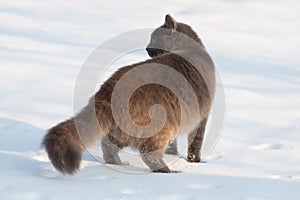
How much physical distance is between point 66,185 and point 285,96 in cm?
370

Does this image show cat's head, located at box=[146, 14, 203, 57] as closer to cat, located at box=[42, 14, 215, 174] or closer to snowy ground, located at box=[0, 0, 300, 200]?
cat, located at box=[42, 14, 215, 174]

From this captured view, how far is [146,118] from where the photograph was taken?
4.04 metres

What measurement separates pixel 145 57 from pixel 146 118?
4127mm

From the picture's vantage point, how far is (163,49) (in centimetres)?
519

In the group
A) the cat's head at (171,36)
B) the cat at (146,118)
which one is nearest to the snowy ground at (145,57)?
the cat at (146,118)

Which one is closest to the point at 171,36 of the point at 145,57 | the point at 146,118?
the point at 146,118

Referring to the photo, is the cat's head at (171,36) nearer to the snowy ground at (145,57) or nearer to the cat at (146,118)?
the cat at (146,118)

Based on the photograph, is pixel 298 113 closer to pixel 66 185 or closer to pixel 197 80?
pixel 197 80

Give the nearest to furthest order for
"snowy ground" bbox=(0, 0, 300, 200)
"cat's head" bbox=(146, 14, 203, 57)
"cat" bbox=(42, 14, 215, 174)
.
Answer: "snowy ground" bbox=(0, 0, 300, 200) → "cat" bbox=(42, 14, 215, 174) → "cat's head" bbox=(146, 14, 203, 57)

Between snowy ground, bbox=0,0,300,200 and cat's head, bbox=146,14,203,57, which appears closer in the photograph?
snowy ground, bbox=0,0,300,200

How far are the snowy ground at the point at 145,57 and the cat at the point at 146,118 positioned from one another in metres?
0.17

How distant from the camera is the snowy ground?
3.61 metres

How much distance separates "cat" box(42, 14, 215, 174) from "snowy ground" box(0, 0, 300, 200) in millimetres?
170

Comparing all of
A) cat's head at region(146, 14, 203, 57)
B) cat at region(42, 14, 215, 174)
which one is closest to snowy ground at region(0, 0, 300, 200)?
cat at region(42, 14, 215, 174)
